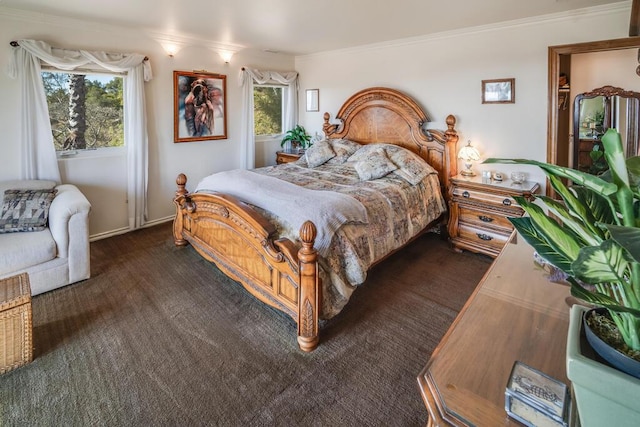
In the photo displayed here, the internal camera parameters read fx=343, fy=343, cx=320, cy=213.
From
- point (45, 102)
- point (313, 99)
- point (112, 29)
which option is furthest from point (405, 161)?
point (45, 102)

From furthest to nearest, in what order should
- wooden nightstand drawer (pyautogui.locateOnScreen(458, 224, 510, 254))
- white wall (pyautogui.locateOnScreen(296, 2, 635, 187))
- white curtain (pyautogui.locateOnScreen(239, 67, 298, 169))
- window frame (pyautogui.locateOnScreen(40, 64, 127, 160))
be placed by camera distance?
white curtain (pyautogui.locateOnScreen(239, 67, 298, 169)) → window frame (pyautogui.locateOnScreen(40, 64, 127, 160)) → wooden nightstand drawer (pyautogui.locateOnScreen(458, 224, 510, 254)) → white wall (pyautogui.locateOnScreen(296, 2, 635, 187))

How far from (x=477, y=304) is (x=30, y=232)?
3.43 m

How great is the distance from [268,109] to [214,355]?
4.48 m

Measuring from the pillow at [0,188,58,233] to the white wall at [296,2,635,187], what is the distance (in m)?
4.05

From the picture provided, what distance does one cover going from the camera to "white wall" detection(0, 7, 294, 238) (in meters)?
3.41

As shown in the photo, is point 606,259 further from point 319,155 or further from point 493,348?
point 319,155

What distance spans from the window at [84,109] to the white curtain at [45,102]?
0.12m

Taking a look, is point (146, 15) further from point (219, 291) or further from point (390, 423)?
point (390, 423)

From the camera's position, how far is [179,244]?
12.5ft

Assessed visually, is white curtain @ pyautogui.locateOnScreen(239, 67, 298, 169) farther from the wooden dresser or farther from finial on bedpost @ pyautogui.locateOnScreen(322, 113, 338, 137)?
the wooden dresser

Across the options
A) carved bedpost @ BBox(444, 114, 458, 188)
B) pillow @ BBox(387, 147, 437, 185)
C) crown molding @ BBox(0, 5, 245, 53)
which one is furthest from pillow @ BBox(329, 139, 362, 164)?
crown molding @ BBox(0, 5, 245, 53)

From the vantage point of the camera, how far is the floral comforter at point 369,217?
240 cm

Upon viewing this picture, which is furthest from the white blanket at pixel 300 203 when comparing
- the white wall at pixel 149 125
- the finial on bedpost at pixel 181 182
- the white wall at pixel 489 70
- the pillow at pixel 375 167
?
the white wall at pixel 489 70

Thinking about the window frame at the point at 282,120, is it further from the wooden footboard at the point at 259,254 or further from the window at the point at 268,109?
the wooden footboard at the point at 259,254
